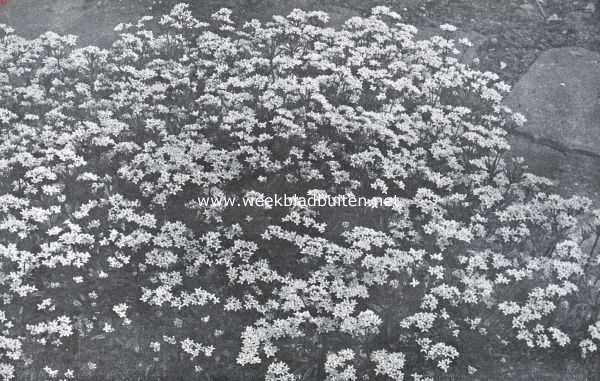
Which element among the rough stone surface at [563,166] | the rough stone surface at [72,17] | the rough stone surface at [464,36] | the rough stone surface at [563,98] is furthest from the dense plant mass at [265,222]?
the rough stone surface at [464,36]

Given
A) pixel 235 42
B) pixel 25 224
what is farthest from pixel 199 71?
pixel 25 224

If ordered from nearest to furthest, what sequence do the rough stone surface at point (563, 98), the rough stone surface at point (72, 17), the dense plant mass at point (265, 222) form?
the dense plant mass at point (265, 222)
the rough stone surface at point (563, 98)
the rough stone surface at point (72, 17)

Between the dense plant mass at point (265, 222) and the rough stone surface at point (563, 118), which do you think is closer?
the dense plant mass at point (265, 222)

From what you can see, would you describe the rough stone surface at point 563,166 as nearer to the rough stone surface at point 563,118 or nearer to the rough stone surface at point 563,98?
the rough stone surface at point 563,118

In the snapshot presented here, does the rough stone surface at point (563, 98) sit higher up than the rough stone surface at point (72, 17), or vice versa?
the rough stone surface at point (72, 17)

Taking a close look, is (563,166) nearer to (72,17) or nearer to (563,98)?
(563,98)

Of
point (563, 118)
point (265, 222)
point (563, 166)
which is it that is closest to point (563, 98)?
point (563, 118)

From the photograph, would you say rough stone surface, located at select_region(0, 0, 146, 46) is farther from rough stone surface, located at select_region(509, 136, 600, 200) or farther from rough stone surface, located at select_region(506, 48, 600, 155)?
rough stone surface, located at select_region(509, 136, 600, 200)
